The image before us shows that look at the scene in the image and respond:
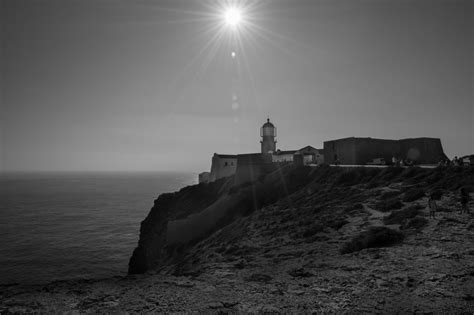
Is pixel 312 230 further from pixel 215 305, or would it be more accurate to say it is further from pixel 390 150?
pixel 390 150

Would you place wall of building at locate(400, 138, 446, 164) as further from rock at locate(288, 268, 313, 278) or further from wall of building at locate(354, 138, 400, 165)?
rock at locate(288, 268, 313, 278)

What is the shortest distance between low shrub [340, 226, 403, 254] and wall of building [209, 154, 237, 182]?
3893 cm

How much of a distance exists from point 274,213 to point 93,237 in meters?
37.4

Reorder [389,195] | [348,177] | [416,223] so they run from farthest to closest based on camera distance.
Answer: [348,177] → [389,195] → [416,223]

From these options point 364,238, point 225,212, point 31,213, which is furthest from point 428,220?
point 31,213

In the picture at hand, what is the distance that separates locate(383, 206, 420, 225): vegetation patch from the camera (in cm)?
1115

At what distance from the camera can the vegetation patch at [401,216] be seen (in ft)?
36.6

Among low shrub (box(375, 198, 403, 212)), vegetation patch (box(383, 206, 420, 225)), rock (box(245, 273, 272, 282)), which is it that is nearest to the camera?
rock (box(245, 273, 272, 282))

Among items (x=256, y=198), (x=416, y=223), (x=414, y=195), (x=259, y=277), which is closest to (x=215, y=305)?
(x=259, y=277)

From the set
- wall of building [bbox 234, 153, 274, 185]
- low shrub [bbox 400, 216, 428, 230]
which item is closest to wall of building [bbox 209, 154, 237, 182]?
wall of building [bbox 234, 153, 274, 185]

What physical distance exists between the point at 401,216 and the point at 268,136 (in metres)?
41.6

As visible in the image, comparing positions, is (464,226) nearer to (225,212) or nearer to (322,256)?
(322,256)

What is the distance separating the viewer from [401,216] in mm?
11500

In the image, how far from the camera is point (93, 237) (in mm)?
43312
